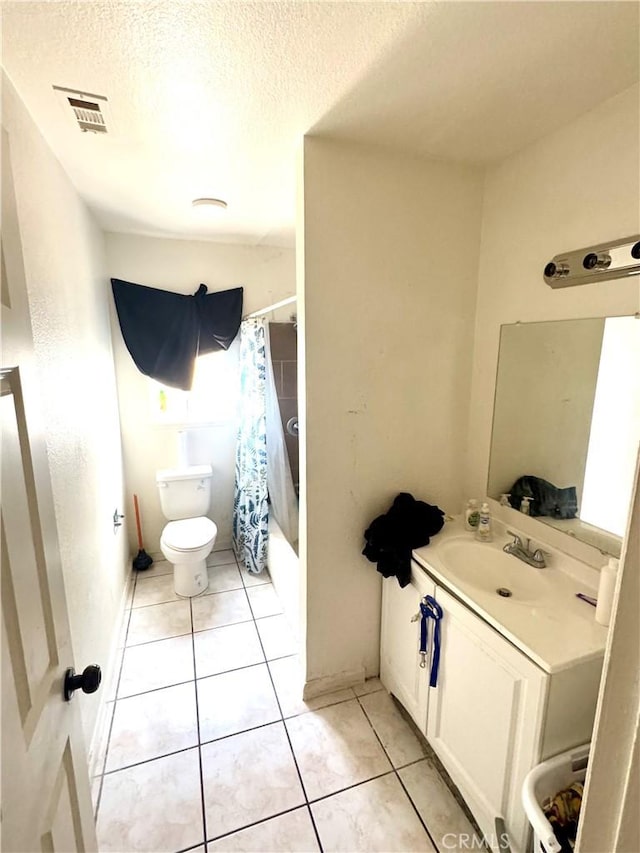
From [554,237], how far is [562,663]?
1.45m

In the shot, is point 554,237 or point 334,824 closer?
point 334,824

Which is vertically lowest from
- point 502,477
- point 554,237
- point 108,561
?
point 108,561

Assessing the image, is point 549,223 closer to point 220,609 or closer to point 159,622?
point 220,609

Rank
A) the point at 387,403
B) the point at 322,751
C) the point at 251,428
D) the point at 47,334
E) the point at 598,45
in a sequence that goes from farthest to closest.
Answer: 1. the point at 251,428
2. the point at 387,403
3. the point at 322,751
4. the point at 47,334
5. the point at 598,45

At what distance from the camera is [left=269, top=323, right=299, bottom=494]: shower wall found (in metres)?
2.73

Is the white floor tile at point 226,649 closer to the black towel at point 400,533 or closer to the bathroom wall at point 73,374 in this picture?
the bathroom wall at point 73,374

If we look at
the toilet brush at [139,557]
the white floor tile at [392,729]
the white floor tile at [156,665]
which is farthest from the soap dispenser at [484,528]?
the toilet brush at [139,557]

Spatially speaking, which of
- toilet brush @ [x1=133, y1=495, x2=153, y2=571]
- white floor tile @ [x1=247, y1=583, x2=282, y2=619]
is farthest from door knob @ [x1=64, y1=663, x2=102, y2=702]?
toilet brush @ [x1=133, y1=495, x2=153, y2=571]

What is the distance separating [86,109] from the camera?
1312 mm

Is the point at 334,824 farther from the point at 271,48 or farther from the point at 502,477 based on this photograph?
the point at 271,48

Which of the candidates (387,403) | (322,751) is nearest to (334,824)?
(322,751)

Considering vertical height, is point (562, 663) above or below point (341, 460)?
below

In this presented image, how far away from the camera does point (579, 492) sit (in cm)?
148

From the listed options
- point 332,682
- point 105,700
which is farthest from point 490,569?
point 105,700
